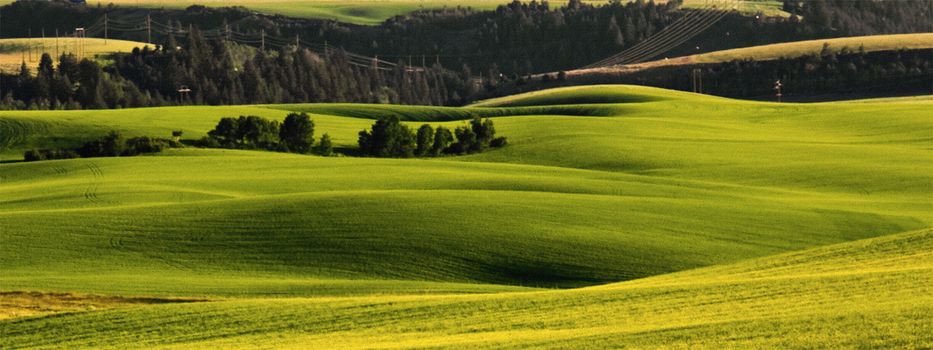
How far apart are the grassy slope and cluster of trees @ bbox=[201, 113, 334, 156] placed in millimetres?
43411

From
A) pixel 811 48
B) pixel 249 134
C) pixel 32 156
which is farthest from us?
pixel 811 48

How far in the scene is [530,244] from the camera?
46719 mm

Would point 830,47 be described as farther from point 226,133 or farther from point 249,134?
point 226,133

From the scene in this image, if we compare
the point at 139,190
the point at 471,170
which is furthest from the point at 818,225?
the point at 139,190

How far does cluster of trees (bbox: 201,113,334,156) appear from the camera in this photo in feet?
259

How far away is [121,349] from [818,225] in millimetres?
27240

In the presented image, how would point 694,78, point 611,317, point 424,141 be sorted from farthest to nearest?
point 694,78
point 424,141
point 611,317

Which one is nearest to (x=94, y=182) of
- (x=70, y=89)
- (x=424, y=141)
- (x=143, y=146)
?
(x=143, y=146)

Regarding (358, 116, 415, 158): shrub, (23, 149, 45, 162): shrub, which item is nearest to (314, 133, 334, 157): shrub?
(358, 116, 415, 158): shrub

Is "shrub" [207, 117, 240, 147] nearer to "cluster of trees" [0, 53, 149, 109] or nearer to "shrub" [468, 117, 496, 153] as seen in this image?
"shrub" [468, 117, 496, 153]

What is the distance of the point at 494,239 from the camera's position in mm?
47188

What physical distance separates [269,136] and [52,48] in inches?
4115

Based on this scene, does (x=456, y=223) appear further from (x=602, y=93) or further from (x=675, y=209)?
(x=602, y=93)

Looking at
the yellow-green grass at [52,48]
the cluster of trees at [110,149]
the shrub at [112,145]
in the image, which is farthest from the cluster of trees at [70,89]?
the shrub at [112,145]
